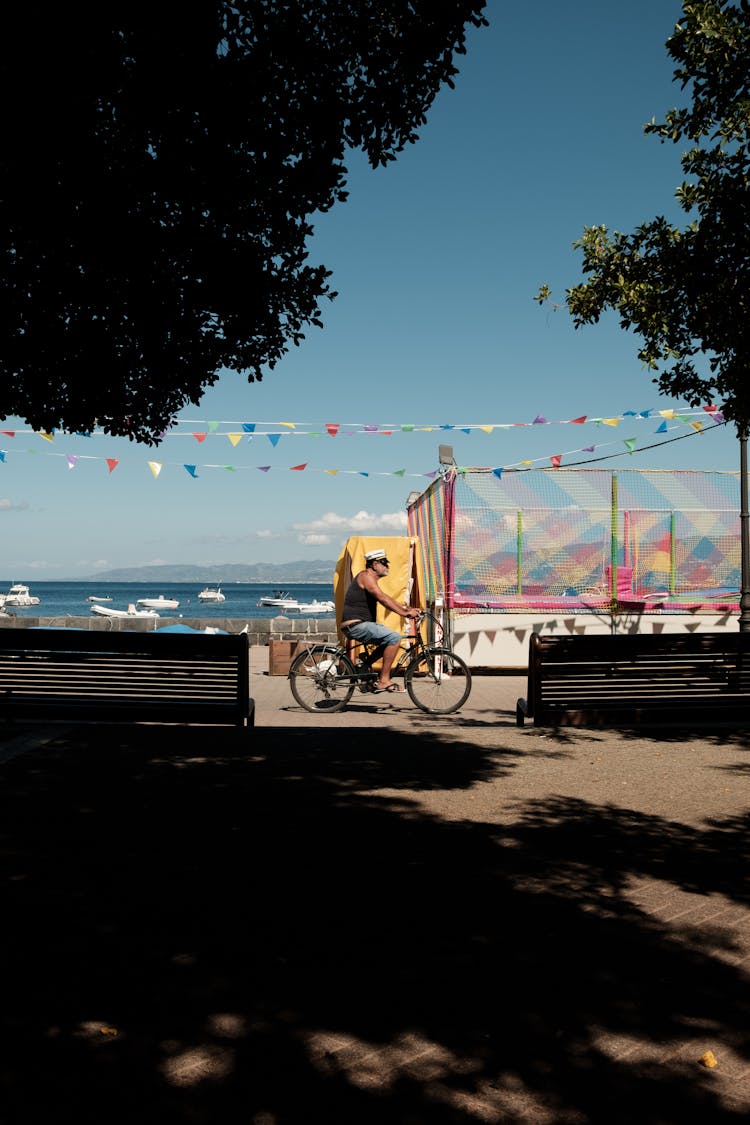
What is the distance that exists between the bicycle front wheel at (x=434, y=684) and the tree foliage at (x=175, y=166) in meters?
4.28

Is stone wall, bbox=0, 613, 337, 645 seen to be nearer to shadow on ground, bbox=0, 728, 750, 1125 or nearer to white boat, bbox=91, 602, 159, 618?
white boat, bbox=91, 602, 159, 618

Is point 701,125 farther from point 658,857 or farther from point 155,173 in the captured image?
point 658,857

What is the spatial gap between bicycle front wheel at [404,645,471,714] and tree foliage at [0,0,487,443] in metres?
4.28

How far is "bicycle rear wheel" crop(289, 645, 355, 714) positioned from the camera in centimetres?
1141

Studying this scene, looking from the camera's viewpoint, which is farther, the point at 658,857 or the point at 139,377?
the point at 139,377

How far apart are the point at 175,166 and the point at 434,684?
21.2ft

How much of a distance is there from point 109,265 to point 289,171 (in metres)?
1.71

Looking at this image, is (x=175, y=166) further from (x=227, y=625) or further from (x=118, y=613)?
(x=118, y=613)

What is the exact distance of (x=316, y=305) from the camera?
8.65 meters

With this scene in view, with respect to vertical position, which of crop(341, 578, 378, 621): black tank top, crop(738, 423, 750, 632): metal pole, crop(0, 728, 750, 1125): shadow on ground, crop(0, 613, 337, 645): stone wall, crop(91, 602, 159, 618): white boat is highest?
crop(738, 423, 750, 632): metal pole

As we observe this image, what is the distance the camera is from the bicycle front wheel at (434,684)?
37.2 ft

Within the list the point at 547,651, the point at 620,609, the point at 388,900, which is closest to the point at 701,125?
the point at 547,651

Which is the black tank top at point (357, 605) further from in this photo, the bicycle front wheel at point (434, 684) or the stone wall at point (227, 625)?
the stone wall at point (227, 625)

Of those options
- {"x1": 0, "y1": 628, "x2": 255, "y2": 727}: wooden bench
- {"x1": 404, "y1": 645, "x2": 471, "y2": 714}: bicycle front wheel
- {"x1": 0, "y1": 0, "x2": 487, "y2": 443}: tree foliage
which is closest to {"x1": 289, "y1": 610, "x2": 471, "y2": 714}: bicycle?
{"x1": 404, "y1": 645, "x2": 471, "y2": 714}: bicycle front wheel
